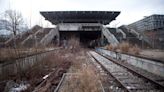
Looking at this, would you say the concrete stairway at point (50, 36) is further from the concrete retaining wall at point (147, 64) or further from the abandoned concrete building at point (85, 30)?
the concrete retaining wall at point (147, 64)

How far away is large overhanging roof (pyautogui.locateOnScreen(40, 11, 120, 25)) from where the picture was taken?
5666cm

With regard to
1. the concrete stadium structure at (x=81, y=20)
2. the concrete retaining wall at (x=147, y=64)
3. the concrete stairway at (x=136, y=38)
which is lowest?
the concrete retaining wall at (x=147, y=64)

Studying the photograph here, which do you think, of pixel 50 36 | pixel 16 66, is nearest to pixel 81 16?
pixel 50 36

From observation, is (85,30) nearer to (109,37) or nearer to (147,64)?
(109,37)

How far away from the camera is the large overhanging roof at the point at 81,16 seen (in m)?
56.7

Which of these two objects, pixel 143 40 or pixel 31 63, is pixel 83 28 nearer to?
pixel 143 40

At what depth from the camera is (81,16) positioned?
5894 cm

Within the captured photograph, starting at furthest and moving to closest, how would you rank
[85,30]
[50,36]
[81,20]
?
[81,20] → [85,30] → [50,36]

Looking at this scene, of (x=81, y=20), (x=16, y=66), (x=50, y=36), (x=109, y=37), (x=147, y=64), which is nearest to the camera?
(x=16, y=66)

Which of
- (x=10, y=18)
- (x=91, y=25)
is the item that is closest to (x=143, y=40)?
(x=91, y=25)

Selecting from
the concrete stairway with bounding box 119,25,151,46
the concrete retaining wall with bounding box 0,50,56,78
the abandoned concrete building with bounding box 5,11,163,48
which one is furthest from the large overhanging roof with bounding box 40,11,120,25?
the concrete retaining wall with bounding box 0,50,56,78

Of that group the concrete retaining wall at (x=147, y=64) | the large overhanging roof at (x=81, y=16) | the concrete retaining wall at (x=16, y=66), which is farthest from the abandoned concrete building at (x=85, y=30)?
the concrete retaining wall at (x=16, y=66)

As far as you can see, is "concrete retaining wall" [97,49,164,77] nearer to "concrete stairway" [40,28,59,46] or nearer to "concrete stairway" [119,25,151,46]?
"concrete stairway" [119,25,151,46]

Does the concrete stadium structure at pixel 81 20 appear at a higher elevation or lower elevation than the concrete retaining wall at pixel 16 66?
higher
